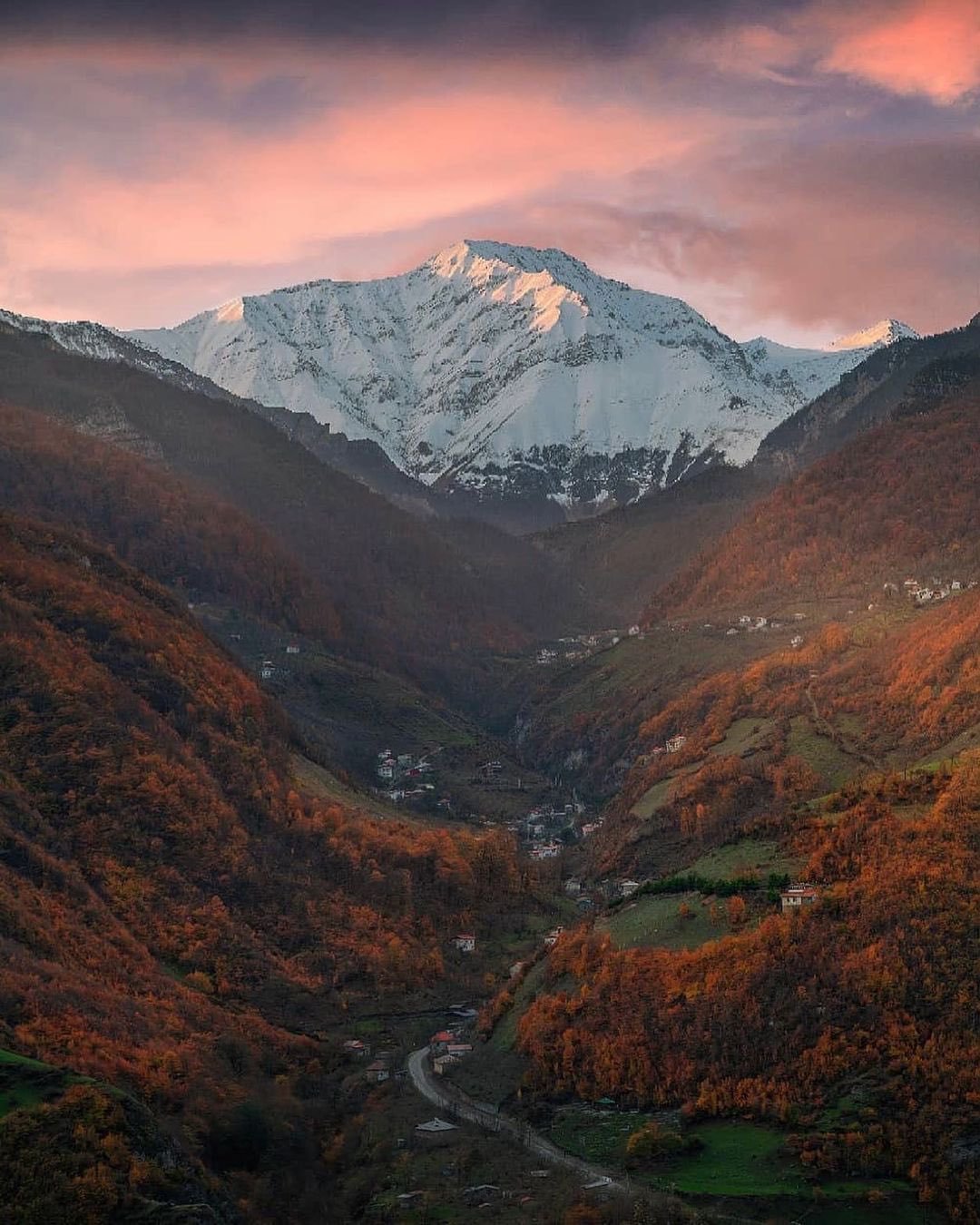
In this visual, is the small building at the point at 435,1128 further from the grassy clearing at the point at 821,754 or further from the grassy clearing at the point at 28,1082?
the grassy clearing at the point at 821,754

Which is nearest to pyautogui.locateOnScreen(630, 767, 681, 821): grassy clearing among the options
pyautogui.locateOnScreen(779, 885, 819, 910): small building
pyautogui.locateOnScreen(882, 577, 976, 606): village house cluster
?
pyautogui.locateOnScreen(882, 577, 976, 606): village house cluster

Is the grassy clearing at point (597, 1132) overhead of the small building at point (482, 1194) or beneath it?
overhead

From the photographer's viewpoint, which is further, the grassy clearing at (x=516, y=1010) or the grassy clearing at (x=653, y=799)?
the grassy clearing at (x=653, y=799)

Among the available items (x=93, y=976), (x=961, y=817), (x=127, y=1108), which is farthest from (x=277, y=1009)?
(x=961, y=817)

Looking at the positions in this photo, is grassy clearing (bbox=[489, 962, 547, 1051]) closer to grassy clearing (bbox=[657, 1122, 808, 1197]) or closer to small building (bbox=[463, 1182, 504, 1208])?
small building (bbox=[463, 1182, 504, 1208])

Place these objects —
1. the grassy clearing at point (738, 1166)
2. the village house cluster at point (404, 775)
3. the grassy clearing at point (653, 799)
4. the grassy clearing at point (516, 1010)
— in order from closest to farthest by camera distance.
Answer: the grassy clearing at point (738, 1166), the grassy clearing at point (516, 1010), the grassy clearing at point (653, 799), the village house cluster at point (404, 775)

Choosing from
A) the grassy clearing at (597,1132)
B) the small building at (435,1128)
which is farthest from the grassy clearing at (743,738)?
the small building at (435,1128)
